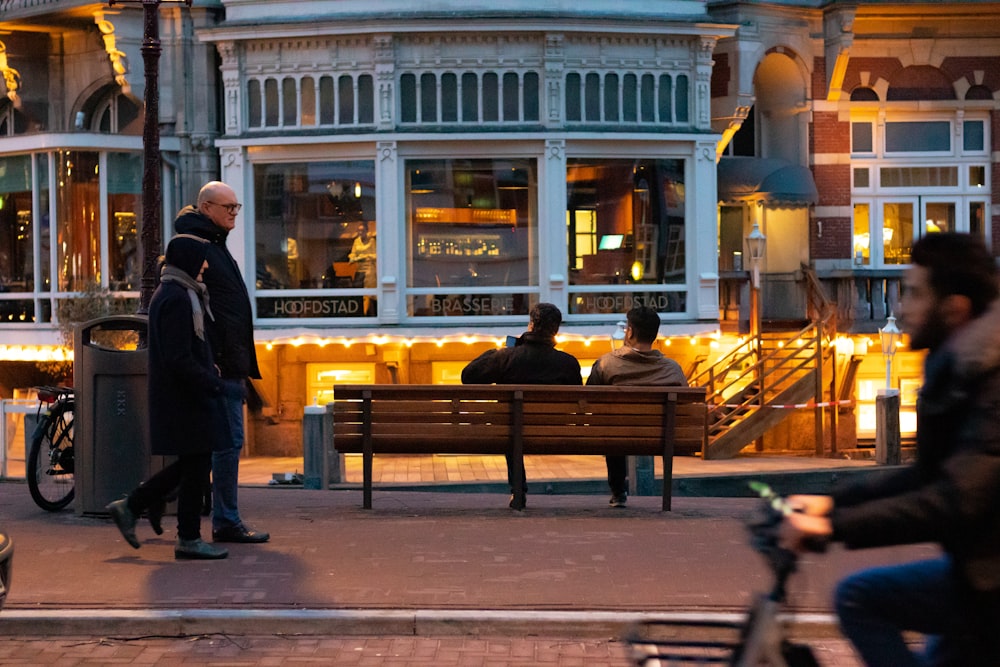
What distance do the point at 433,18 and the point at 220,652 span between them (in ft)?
44.4

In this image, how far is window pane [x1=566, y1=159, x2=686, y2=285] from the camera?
63.7ft

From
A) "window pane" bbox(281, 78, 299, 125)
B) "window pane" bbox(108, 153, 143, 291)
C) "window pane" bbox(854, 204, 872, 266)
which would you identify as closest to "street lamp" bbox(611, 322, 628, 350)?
"window pane" bbox(854, 204, 872, 266)

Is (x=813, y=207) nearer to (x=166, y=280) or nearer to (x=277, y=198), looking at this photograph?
(x=277, y=198)

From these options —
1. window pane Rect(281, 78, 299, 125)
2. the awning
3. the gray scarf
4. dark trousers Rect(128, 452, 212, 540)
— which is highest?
window pane Rect(281, 78, 299, 125)

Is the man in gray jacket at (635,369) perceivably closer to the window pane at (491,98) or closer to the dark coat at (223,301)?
the dark coat at (223,301)

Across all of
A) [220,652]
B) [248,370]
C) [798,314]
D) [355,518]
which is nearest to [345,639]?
[220,652]

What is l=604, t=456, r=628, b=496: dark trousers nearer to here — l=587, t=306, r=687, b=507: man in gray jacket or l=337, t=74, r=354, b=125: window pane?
l=587, t=306, r=687, b=507: man in gray jacket

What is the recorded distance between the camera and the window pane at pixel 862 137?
21734 mm

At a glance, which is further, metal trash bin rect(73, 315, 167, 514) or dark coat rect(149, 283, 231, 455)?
metal trash bin rect(73, 315, 167, 514)

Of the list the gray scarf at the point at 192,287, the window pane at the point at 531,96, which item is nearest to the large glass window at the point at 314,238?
the window pane at the point at 531,96

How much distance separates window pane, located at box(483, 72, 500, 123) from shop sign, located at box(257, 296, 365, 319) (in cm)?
310

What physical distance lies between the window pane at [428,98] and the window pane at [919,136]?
7.45 m

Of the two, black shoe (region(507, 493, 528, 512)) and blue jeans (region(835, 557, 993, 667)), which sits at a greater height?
blue jeans (region(835, 557, 993, 667))

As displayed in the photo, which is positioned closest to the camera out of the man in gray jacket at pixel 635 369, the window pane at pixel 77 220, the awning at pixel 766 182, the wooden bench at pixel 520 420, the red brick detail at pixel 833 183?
the wooden bench at pixel 520 420
